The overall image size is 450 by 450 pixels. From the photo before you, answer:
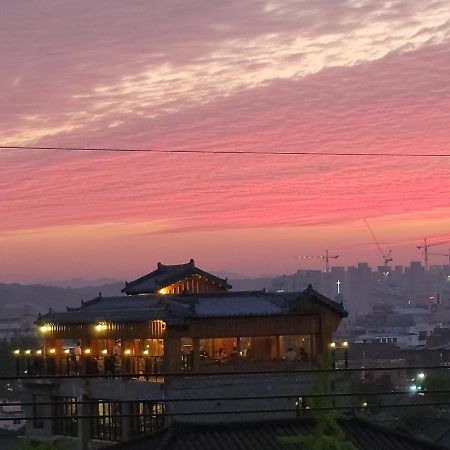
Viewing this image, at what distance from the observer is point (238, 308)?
36.8 metres

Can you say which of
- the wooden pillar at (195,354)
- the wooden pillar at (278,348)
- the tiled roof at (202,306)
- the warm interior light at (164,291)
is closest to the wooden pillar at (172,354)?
the wooden pillar at (195,354)

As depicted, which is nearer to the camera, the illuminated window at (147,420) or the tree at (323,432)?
the tree at (323,432)

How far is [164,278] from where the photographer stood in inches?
1636

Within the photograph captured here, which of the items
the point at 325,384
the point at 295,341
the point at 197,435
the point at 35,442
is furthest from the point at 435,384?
the point at 325,384

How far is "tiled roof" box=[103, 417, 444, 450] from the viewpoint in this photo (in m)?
25.4

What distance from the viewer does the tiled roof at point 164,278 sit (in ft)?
136

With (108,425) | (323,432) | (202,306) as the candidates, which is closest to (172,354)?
(202,306)

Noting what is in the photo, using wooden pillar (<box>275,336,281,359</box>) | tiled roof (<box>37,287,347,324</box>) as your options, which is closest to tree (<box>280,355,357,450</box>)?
tiled roof (<box>37,287,347,324</box>)

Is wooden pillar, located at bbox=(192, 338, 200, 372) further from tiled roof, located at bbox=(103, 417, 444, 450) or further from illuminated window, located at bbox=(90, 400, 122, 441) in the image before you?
tiled roof, located at bbox=(103, 417, 444, 450)

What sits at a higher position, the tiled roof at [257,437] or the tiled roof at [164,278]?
the tiled roof at [164,278]

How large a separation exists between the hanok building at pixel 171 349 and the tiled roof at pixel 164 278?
5.02 ft

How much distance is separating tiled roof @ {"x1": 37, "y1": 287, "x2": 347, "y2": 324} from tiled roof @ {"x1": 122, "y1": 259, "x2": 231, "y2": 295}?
1.79m

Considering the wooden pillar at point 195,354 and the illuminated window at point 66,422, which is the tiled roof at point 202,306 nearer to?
the wooden pillar at point 195,354

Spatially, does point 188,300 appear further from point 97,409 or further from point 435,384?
point 435,384
